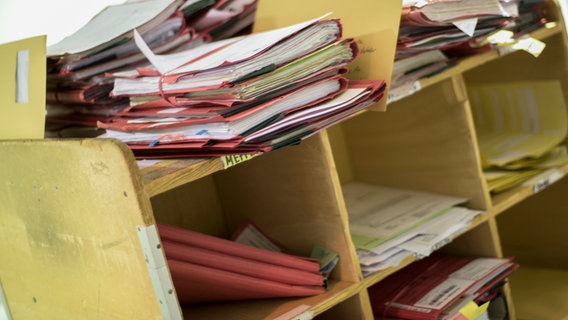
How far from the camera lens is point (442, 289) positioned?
6.37 ft

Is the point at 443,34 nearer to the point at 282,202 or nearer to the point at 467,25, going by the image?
the point at 467,25

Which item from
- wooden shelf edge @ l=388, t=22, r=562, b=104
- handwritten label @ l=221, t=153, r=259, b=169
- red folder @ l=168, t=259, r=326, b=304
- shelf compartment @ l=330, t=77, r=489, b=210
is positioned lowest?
red folder @ l=168, t=259, r=326, b=304

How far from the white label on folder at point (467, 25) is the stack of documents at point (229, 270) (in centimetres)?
57

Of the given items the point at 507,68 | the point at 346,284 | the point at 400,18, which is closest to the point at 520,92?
the point at 507,68

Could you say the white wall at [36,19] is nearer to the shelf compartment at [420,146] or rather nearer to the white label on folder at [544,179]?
the shelf compartment at [420,146]

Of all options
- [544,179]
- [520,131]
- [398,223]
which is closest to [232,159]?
[398,223]

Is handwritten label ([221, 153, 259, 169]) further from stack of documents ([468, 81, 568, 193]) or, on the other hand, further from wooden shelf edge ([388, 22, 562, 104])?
stack of documents ([468, 81, 568, 193])

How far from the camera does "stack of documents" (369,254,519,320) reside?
1857 mm

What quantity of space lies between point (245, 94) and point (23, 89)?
1.49ft

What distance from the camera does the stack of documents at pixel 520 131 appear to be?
2236 millimetres

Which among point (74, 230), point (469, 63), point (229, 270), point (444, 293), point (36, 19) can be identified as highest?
point (36, 19)

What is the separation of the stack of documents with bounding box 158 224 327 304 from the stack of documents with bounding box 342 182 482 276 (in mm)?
160

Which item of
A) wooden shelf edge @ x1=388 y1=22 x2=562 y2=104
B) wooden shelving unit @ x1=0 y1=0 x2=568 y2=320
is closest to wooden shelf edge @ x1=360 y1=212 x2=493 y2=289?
wooden shelving unit @ x1=0 y1=0 x2=568 y2=320

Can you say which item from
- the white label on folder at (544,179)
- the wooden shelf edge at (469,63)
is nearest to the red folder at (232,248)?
the wooden shelf edge at (469,63)
